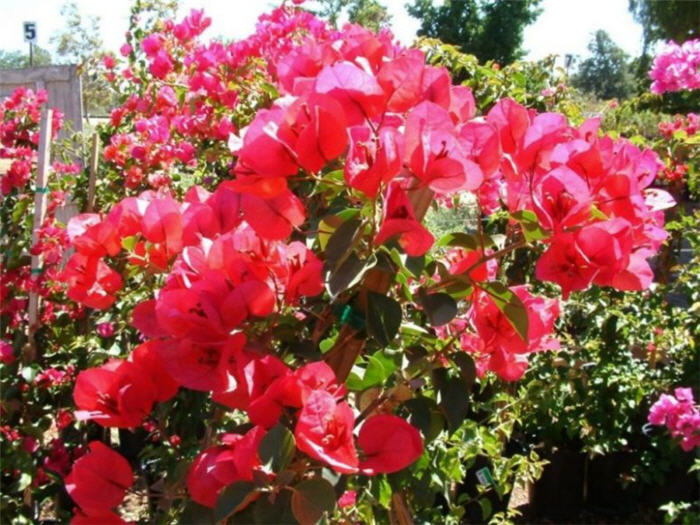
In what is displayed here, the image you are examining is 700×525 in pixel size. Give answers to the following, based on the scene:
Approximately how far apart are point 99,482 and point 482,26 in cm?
1737

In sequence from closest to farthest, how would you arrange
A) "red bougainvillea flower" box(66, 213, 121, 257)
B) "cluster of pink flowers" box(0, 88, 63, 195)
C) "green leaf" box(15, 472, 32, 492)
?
"red bougainvillea flower" box(66, 213, 121, 257), "green leaf" box(15, 472, 32, 492), "cluster of pink flowers" box(0, 88, 63, 195)

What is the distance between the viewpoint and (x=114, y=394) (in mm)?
703

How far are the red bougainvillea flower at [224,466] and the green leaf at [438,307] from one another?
0.18 m

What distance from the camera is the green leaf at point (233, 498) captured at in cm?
56

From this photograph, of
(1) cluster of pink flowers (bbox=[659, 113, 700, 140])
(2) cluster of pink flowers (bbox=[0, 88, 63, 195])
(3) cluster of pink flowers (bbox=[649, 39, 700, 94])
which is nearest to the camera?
(2) cluster of pink flowers (bbox=[0, 88, 63, 195])

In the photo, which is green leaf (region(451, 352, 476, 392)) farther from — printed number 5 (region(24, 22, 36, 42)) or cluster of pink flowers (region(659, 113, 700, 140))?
printed number 5 (region(24, 22, 36, 42))

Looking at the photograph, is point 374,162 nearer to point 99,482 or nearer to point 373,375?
point 373,375

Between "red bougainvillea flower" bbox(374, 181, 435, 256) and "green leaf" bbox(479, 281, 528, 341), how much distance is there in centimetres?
10

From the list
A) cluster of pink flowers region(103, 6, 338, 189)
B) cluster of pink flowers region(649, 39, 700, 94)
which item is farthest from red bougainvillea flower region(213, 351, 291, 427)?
cluster of pink flowers region(649, 39, 700, 94)

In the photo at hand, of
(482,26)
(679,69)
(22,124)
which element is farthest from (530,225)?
(482,26)

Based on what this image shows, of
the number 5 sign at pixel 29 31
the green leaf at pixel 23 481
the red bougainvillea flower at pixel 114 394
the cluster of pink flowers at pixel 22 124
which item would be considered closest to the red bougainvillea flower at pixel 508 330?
the red bougainvillea flower at pixel 114 394

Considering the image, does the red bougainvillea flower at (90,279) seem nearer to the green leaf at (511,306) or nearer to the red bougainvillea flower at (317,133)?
the red bougainvillea flower at (317,133)

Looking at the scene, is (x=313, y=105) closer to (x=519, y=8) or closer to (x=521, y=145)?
(x=521, y=145)

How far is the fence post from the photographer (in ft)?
6.99
